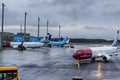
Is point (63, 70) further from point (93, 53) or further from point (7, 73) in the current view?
point (7, 73)

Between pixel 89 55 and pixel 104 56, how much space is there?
5131mm

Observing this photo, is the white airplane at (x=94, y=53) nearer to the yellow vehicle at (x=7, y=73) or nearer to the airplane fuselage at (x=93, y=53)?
the airplane fuselage at (x=93, y=53)

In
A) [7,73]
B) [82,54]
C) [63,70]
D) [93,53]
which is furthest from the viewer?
[93,53]

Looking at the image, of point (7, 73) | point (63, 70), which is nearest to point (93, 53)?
point (63, 70)

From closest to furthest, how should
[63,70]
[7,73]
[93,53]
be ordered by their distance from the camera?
[7,73], [63,70], [93,53]

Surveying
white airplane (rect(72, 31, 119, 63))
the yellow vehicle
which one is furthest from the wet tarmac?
the yellow vehicle

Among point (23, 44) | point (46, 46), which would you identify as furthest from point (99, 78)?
point (46, 46)

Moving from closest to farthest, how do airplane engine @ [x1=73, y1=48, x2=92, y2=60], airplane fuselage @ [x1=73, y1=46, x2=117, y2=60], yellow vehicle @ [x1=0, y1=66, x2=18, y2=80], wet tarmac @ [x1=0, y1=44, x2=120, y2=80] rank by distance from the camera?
1. yellow vehicle @ [x1=0, y1=66, x2=18, y2=80]
2. wet tarmac @ [x1=0, y1=44, x2=120, y2=80]
3. airplane engine @ [x1=73, y1=48, x2=92, y2=60]
4. airplane fuselage @ [x1=73, y1=46, x2=117, y2=60]

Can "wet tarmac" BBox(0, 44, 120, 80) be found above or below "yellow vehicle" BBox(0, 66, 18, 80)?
below

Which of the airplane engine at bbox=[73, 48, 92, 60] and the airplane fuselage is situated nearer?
the airplane engine at bbox=[73, 48, 92, 60]

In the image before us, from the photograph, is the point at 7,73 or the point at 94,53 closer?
the point at 7,73

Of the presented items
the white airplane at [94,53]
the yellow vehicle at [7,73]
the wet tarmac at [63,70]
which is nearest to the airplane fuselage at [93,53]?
the white airplane at [94,53]

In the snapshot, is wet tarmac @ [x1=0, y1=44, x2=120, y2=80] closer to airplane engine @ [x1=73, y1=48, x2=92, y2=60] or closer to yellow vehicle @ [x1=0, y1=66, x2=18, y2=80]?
airplane engine @ [x1=73, y1=48, x2=92, y2=60]

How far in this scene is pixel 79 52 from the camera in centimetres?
7631
